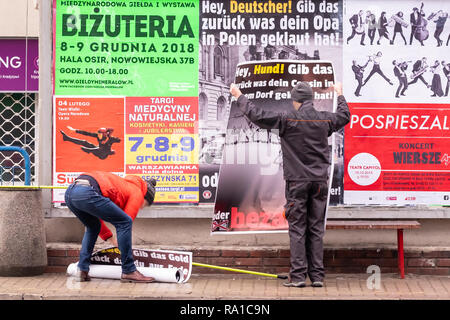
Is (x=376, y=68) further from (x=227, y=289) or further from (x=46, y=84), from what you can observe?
(x=46, y=84)

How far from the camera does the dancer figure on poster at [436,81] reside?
9992mm

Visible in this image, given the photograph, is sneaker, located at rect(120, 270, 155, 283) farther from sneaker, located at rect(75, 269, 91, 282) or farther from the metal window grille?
the metal window grille

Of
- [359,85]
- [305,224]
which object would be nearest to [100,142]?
[305,224]

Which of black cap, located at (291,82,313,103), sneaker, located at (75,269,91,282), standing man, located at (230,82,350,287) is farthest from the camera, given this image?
sneaker, located at (75,269,91,282)

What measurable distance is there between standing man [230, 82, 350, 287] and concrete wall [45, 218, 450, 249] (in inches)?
38.0

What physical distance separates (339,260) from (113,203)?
2704 mm

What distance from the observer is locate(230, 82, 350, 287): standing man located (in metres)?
9.00

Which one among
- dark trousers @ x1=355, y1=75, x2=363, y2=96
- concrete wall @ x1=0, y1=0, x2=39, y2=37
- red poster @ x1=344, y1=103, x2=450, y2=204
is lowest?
red poster @ x1=344, y1=103, x2=450, y2=204

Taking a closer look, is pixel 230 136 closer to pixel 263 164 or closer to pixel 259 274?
pixel 263 164

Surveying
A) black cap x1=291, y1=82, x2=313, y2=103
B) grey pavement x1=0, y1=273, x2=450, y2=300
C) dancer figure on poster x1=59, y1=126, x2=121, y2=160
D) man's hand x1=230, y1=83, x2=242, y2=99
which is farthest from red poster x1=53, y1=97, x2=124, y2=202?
black cap x1=291, y1=82, x2=313, y2=103

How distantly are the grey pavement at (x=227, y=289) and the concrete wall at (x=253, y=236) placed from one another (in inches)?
16.1

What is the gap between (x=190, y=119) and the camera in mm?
10023

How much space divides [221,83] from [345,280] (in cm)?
260

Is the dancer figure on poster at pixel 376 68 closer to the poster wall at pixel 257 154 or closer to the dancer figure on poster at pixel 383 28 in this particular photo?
the dancer figure on poster at pixel 383 28
